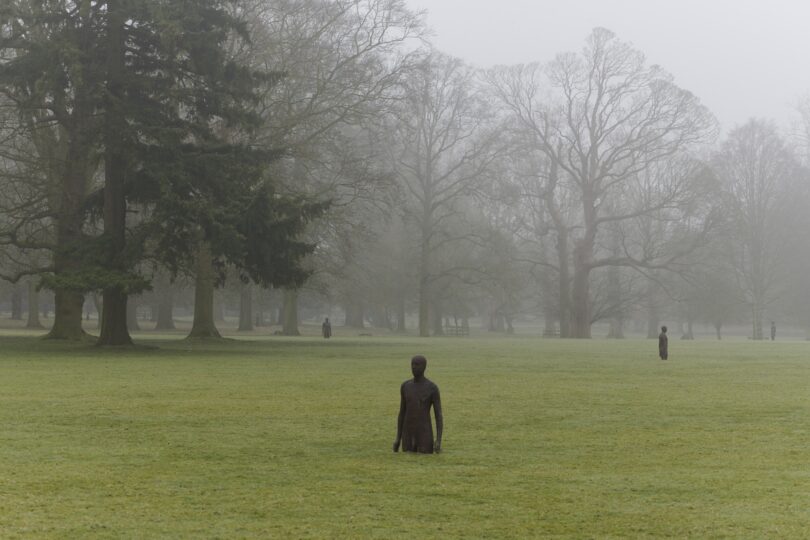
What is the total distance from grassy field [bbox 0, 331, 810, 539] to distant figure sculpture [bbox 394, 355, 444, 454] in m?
0.30

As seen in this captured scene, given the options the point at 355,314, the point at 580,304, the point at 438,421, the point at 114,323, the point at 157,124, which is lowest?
the point at 438,421

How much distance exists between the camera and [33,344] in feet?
127

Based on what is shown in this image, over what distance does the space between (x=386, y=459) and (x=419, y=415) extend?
2.68 ft

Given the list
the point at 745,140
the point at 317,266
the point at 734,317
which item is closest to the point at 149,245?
the point at 317,266

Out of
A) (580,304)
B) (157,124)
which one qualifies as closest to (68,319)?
(157,124)

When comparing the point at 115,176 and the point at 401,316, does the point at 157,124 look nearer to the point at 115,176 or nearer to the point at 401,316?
the point at 115,176

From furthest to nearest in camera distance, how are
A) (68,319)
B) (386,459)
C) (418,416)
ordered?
(68,319)
(418,416)
(386,459)

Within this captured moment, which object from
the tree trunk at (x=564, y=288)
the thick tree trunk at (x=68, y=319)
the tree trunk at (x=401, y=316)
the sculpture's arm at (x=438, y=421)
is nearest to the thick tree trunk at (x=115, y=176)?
the thick tree trunk at (x=68, y=319)

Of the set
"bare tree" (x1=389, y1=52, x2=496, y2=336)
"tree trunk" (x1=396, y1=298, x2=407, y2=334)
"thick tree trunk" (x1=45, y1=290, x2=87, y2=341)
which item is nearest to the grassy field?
"thick tree trunk" (x1=45, y1=290, x2=87, y2=341)

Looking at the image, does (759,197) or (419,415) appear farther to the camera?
Result: (759,197)

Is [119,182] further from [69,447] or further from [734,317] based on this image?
A: [734,317]

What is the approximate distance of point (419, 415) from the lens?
12812 mm

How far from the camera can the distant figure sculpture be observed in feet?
41.5

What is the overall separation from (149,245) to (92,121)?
5487 mm
